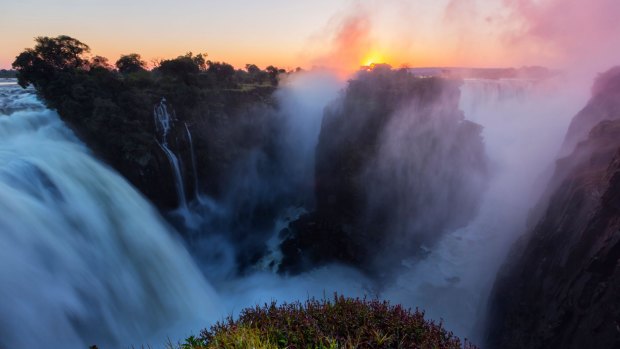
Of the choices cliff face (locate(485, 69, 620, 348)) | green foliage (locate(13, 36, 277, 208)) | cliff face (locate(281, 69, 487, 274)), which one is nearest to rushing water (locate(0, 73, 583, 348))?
green foliage (locate(13, 36, 277, 208))

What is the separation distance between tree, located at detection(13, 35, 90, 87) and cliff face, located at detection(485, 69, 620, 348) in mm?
27428

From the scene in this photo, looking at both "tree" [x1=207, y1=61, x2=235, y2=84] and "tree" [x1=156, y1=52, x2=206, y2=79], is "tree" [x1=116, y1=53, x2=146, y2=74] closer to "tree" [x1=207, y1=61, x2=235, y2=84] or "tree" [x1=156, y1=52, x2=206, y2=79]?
"tree" [x1=156, y1=52, x2=206, y2=79]

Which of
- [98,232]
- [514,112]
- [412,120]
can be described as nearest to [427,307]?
[412,120]

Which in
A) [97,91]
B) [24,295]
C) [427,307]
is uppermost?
[97,91]

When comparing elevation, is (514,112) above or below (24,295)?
above

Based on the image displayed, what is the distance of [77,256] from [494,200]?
30631mm

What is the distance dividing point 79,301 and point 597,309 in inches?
640

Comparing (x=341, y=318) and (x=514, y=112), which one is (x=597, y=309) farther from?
(x=514, y=112)

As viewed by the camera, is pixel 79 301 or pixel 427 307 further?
pixel 427 307

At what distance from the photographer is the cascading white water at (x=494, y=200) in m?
19.6

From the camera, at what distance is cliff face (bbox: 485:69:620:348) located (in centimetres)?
893

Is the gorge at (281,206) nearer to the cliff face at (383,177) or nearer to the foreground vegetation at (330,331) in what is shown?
the cliff face at (383,177)

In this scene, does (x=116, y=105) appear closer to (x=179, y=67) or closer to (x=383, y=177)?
(x=179, y=67)

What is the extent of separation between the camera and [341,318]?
7.12 metres
